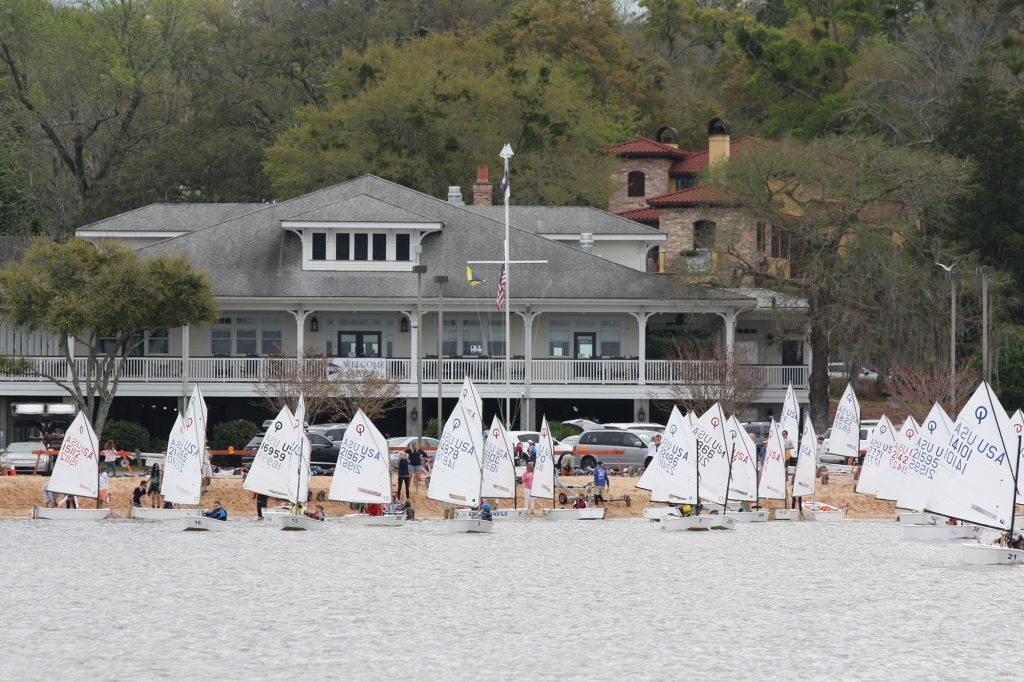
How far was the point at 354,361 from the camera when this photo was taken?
5938 cm

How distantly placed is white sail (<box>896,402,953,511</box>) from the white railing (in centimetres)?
1720

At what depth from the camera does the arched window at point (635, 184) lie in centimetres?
8062

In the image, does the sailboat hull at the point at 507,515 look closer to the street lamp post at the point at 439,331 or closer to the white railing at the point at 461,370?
the street lamp post at the point at 439,331

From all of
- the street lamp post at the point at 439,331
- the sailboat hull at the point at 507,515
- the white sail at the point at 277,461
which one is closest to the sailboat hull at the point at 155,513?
the white sail at the point at 277,461

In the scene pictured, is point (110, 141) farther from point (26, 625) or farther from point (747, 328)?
point (26, 625)

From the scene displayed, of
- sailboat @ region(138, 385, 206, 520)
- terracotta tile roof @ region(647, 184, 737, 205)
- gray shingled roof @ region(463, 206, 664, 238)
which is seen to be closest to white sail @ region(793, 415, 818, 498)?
sailboat @ region(138, 385, 206, 520)

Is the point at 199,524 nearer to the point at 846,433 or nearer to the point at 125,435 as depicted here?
the point at 125,435

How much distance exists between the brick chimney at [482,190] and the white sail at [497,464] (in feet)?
100.0

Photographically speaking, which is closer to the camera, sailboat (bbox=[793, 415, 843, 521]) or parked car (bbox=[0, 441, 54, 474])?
sailboat (bbox=[793, 415, 843, 521])

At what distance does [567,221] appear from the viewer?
67.9 metres

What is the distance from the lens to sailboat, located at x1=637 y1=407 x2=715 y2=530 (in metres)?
40.3

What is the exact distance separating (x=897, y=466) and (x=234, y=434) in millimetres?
20676

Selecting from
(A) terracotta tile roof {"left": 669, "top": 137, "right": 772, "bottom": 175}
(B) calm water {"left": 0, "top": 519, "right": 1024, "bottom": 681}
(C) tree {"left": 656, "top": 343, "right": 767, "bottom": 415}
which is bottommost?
(B) calm water {"left": 0, "top": 519, "right": 1024, "bottom": 681}

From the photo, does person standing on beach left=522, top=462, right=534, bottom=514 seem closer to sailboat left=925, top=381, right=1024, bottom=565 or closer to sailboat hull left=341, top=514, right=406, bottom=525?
sailboat hull left=341, top=514, right=406, bottom=525
